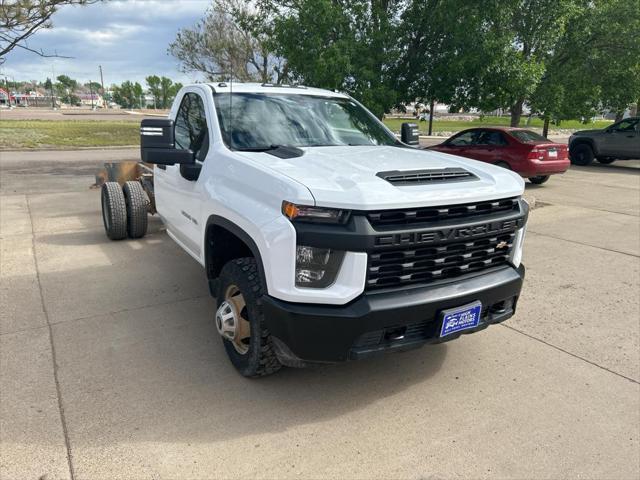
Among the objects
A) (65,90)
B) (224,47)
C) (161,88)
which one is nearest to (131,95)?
(161,88)

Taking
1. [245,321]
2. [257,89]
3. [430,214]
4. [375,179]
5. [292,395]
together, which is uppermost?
[257,89]

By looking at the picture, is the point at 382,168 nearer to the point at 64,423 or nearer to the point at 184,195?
the point at 184,195

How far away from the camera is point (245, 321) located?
126 inches

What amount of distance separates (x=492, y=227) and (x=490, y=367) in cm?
118

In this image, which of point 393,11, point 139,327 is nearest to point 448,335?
point 139,327

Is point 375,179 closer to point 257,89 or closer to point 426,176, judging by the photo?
point 426,176

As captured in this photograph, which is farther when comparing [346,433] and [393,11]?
[393,11]

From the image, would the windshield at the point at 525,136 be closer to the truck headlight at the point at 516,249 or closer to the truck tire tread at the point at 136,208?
the truck tire tread at the point at 136,208

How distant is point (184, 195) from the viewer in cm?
413

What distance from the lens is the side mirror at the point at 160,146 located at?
3521 mm

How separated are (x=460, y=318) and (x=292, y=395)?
1.17 meters

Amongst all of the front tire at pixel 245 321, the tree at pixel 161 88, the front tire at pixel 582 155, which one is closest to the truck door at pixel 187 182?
the front tire at pixel 245 321

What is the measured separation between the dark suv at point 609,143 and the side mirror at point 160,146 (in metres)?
17.0

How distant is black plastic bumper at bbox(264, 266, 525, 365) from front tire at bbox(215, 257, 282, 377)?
185 mm
